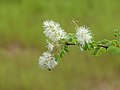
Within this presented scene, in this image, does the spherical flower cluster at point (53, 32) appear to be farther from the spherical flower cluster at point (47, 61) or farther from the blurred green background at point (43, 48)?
the blurred green background at point (43, 48)

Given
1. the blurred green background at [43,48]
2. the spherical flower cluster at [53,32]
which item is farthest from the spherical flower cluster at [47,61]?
the blurred green background at [43,48]

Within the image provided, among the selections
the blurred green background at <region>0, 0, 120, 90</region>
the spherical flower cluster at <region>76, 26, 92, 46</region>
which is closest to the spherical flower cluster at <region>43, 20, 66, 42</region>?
the spherical flower cluster at <region>76, 26, 92, 46</region>

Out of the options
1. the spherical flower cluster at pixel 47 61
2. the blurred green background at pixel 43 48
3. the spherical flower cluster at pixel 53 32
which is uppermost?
the blurred green background at pixel 43 48

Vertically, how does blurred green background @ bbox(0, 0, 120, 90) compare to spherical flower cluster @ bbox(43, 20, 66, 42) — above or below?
above

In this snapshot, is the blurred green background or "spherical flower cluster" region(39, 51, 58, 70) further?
the blurred green background

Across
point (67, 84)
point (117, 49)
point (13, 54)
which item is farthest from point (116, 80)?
point (117, 49)

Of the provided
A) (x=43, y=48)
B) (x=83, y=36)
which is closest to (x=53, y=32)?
(x=83, y=36)

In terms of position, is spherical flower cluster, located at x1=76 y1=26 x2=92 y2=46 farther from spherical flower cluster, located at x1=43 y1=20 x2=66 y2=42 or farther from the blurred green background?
the blurred green background

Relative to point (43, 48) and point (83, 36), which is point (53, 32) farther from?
point (43, 48)
